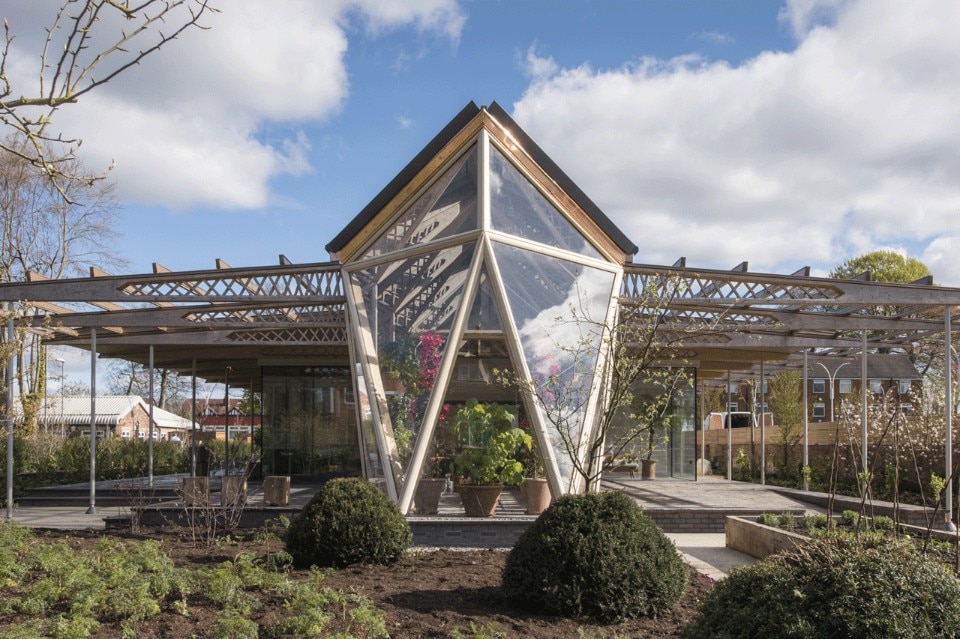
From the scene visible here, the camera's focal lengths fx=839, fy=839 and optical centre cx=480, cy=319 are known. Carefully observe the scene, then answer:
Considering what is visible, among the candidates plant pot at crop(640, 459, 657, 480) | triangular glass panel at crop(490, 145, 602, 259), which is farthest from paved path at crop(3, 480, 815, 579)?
triangular glass panel at crop(490, 145, 602, 259)

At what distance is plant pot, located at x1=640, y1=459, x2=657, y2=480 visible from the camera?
21578 mm

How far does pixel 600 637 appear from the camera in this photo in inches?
221

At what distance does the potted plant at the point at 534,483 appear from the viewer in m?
11.7

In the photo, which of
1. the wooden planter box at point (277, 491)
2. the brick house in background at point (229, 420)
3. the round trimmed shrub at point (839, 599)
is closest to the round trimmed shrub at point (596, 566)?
the round trimmed shrub at point (839, 599)

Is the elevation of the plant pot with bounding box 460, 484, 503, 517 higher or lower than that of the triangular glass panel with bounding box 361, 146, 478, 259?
lower

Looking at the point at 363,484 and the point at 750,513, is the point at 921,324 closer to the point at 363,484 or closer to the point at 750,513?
the point at 750,513

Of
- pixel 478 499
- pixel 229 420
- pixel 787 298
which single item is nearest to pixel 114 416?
pixel 229 420

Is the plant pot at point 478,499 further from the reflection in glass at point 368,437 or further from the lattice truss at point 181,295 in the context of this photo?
the lattice truss at point 181,295

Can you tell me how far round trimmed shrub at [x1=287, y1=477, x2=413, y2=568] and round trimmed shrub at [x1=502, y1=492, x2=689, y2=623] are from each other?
6.52 feet

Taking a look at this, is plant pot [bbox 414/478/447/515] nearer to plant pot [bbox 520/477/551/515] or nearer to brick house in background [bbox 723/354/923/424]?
plant pot [bbox 520/477/551/515]

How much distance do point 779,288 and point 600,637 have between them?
31.4 feet

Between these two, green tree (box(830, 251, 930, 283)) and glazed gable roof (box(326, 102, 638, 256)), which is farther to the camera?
green tree (box(830, 251, 930, 283))

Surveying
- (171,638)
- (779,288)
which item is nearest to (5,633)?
(171,638)

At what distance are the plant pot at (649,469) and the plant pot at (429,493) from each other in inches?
432
